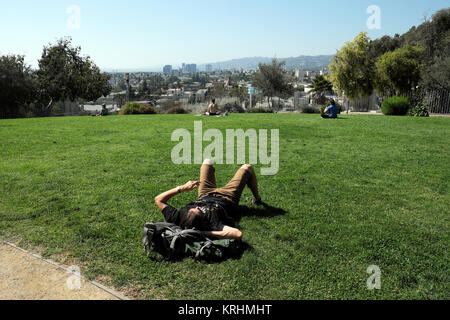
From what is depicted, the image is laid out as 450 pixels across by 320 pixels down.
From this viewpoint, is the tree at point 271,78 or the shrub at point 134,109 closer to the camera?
the shrub at point 134,109

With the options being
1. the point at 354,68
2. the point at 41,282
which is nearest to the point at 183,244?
the point at 41,282

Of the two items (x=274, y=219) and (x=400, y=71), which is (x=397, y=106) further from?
(x=274, y=219)

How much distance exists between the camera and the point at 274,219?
15.4 feet

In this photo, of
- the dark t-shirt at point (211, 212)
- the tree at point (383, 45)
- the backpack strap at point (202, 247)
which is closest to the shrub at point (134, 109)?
the dark t-shirt at point (211, 212)

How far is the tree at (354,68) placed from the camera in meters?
26.8

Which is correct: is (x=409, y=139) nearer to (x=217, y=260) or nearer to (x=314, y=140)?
(x=314, y=140)

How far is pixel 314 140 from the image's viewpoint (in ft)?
35.4

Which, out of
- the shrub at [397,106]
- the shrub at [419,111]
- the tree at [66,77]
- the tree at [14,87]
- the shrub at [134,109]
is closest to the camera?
the shrub at [419,111]

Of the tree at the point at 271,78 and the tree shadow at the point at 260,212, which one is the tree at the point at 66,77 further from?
the tree shadow at the point at 260,212

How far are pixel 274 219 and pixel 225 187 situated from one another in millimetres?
918

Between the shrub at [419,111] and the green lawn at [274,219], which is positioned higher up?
the shrub at [419,111]

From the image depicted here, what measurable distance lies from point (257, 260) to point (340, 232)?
54.2 inches

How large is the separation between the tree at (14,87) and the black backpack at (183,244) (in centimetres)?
2951
